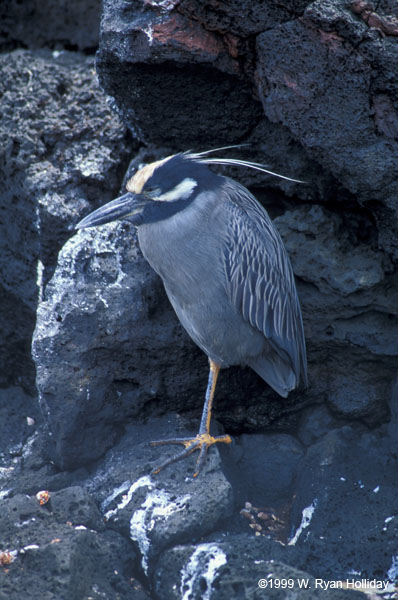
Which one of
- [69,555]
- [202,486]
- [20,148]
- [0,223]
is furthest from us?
[0,223]

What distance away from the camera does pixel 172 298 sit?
242cm

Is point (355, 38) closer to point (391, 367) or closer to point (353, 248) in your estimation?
point (353, 248)

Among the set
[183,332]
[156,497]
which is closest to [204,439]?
[156,497]

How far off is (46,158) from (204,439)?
1.50m

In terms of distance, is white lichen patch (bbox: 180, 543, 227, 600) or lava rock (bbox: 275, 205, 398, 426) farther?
lava rock (bbox: 275, 205, 398, 426)

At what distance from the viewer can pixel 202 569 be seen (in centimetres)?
202

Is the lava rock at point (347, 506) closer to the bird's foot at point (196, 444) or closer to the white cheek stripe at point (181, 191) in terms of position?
the bird's foot at point (196, 444)

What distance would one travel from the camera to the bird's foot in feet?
7.79

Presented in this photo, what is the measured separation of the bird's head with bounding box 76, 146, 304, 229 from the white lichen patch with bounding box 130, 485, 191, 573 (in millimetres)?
1026

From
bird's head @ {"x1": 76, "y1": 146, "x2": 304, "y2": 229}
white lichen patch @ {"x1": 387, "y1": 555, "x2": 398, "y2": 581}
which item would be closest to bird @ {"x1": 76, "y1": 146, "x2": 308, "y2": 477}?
bird's head @ {"x1": 76, "y1": 146, "x2": 304, "y2": 229}

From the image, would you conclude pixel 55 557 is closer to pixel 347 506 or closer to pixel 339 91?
pixel 347 506

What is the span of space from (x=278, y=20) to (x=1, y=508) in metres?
1.95

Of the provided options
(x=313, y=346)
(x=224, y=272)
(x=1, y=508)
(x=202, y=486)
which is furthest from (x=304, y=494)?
(x=1, y=508)

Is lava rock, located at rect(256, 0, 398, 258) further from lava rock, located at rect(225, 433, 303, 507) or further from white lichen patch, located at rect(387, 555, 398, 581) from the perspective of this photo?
white lichen patch, located at rect(387, 555, 398, 581)
